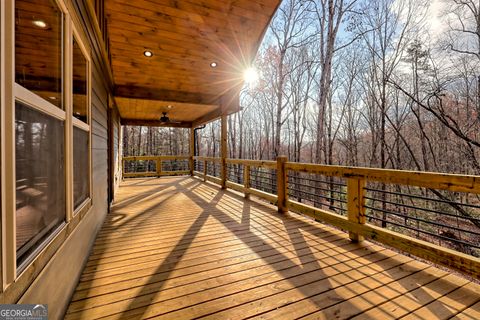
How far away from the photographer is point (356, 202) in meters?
2.69

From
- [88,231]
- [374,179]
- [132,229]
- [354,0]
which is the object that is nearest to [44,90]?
[88,231]

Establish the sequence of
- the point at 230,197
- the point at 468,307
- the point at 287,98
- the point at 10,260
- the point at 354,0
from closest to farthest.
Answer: the point at 10,260 < the point at 468,307 < the point at 230,197 < the point at 354,0 < the point at 287,98

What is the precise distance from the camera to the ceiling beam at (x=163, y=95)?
203 inches

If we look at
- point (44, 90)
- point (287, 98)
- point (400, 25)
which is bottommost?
point (44, 90)

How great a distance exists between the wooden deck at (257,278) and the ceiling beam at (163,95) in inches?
126

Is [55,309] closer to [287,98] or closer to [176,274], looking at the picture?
[176,274]

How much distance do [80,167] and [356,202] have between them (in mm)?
2936

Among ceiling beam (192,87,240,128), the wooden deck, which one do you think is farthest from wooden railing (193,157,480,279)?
ceiling beam (192,87,240,128)

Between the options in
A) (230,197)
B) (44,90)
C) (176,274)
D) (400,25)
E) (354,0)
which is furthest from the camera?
(400,25)

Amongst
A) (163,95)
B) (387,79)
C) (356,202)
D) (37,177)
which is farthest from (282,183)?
(387,79)

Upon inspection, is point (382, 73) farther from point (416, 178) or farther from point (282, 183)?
point (416, 178)

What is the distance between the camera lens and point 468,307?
1.61 m

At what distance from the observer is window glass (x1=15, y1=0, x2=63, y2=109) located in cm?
94

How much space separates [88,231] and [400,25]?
13369 mm
